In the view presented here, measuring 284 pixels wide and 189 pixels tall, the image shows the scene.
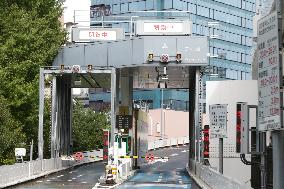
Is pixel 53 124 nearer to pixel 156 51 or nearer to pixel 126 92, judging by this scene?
pixel 126 92

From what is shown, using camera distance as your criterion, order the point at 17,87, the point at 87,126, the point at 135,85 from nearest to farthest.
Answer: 1. the point at 17,87
2. the point at 135,85
3. the point at 87,126

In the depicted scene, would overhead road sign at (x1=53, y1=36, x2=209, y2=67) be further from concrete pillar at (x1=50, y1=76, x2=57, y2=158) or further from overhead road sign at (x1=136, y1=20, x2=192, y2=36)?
concrete pillar at (x1=50, y1=76, x2=57, y2=158)

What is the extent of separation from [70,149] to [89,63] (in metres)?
10.8

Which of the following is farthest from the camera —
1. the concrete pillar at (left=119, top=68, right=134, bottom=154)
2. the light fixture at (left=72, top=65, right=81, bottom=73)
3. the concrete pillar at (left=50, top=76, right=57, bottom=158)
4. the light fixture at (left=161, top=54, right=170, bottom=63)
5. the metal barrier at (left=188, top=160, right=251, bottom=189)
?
the concrete pillar at (left=119, top=68, right=134, bottom=154)

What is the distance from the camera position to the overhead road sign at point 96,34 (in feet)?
147

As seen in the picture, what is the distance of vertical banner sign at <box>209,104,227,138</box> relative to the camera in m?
20.9

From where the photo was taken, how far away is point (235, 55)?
375 ft

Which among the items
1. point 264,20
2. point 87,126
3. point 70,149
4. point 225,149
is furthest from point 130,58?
point 264,20

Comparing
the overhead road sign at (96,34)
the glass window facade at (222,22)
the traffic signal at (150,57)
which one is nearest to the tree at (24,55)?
the overhead road sign at (96,34)

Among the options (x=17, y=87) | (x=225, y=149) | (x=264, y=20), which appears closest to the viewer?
(x=264, y=20)

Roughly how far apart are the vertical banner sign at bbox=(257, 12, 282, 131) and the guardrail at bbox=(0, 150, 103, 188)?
71.4 feet

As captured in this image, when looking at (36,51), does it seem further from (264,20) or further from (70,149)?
(264,20)

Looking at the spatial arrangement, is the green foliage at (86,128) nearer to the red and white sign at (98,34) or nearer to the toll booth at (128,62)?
the toll booth at (128,62)

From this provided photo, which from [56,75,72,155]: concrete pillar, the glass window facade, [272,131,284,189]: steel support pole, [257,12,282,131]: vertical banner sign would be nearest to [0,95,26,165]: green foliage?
[56,75,72,155]: concrete pillar
